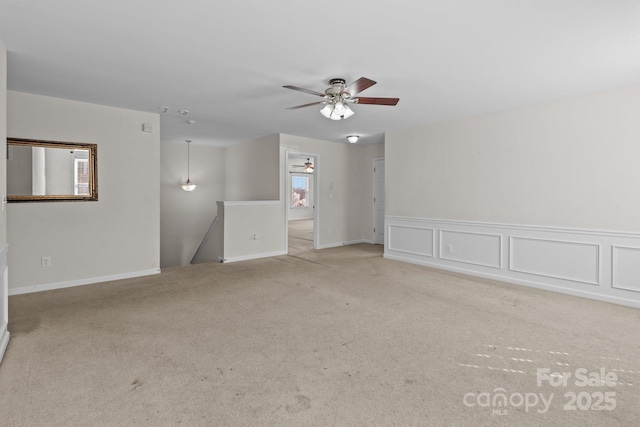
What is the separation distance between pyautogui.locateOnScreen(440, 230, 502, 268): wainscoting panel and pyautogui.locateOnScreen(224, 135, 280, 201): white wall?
3.16m

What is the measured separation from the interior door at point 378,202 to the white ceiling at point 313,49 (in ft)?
10.2

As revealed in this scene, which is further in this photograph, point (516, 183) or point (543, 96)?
point (516, 183)

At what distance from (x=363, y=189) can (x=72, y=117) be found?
551 centimetres

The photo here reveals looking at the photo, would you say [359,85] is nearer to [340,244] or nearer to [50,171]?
[50,171]

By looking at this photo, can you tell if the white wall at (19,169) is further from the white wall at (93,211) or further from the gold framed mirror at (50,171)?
the white wall at (93,211)

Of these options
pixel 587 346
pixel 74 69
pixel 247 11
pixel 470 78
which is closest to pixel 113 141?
pixel 74 69

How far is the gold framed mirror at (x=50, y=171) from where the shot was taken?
3691mm

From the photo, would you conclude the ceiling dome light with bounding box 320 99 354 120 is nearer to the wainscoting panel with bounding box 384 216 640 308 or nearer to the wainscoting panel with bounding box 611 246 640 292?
the wainscoting panel with bounding box 384 216 640 308

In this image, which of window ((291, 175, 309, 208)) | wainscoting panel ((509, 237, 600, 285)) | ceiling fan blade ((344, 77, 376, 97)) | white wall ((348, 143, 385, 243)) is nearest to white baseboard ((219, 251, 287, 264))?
white wall ((348, 143, 385, 243))

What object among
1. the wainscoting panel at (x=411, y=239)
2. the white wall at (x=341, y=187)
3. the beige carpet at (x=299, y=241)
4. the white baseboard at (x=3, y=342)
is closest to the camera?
the white baseboard at (x=3, y=342)

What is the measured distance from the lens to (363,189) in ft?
25.2

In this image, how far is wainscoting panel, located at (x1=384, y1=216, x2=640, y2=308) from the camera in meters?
3.57

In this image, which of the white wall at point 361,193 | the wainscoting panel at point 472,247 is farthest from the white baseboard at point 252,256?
the wainscoting panel at point 472,247

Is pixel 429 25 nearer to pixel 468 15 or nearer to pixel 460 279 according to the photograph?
pixel 468 15
